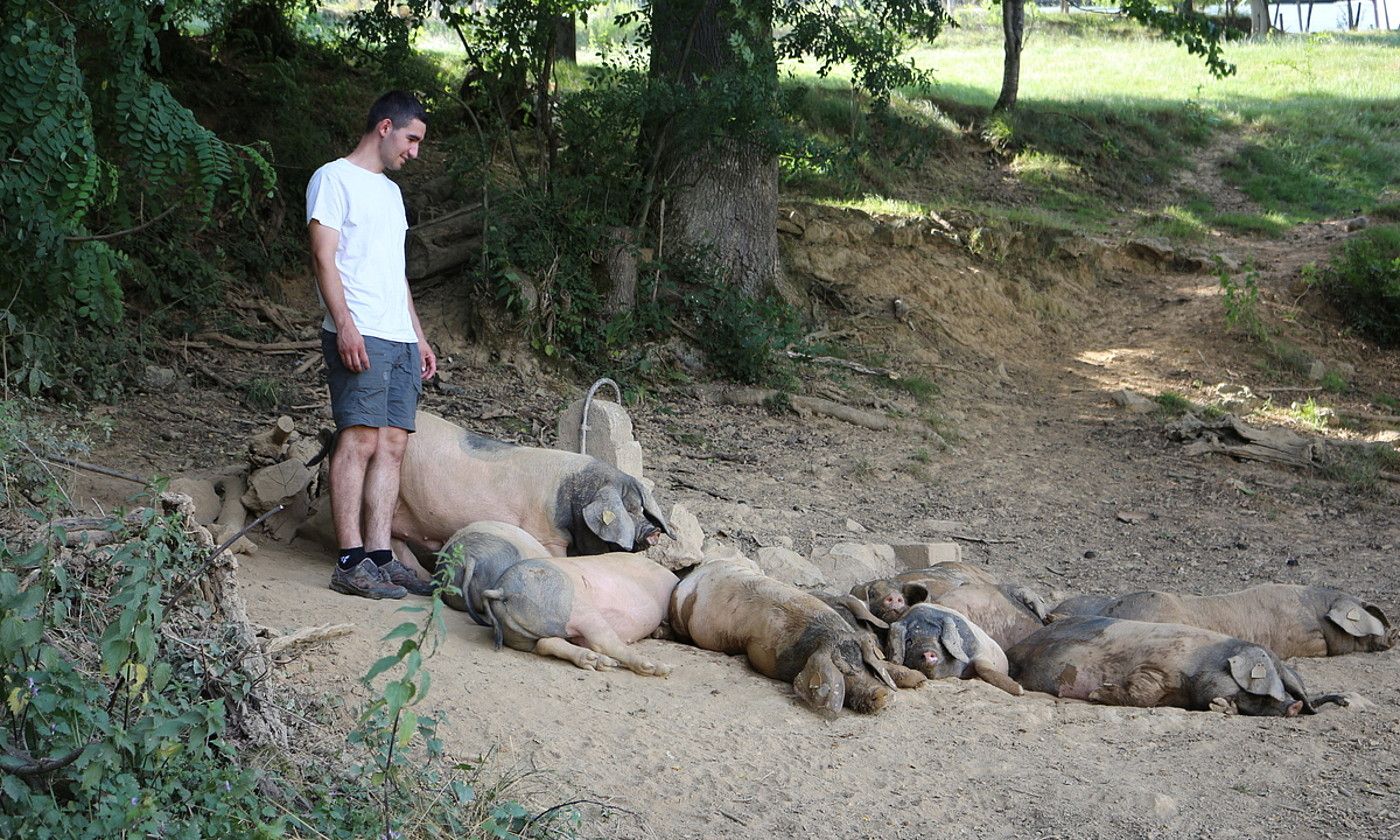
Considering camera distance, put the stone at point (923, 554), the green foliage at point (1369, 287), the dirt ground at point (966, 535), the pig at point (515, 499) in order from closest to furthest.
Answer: the dirt ground at point (966, 535) < the pig at point (515, 499) < the stone at point (923, 554) < the green foliage at point (1369, 287)

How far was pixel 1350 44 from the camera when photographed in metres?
26.8

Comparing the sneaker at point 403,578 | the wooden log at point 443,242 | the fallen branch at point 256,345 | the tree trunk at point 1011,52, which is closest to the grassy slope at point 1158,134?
the tree trunk at point 1011,52

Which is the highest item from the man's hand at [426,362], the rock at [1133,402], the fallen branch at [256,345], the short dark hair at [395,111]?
the short dark hair at [395,111]

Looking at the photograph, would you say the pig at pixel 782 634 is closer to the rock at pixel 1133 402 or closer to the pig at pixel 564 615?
the pig at pixel 564 615

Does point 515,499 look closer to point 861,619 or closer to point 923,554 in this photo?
point 861,619

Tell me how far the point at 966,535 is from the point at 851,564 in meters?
1.60

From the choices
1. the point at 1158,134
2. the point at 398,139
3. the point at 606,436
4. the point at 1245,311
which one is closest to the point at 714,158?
the point at 606,436

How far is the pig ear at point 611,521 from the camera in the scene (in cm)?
559

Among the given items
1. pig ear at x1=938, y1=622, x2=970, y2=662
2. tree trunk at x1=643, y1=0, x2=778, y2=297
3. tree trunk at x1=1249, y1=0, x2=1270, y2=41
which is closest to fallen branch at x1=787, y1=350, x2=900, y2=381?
tree trunk at x1=643, y1=0, x2=778, y2=297

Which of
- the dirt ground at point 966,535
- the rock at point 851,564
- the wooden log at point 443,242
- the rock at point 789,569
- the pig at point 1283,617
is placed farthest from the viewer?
the wooden log at point 443,242

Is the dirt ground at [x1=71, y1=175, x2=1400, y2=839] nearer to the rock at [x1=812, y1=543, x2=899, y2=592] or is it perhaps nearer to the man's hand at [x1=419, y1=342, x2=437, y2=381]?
the rock at [x1=812, y1=543, x2=899, y2=592]

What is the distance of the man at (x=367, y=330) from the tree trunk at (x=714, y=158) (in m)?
4.17

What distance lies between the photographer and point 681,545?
5.97 metres

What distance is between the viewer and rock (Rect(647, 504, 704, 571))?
18.8 ft
